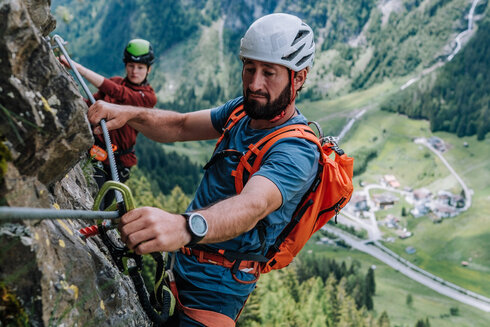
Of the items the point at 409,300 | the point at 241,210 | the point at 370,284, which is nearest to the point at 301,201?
the point at 241,210

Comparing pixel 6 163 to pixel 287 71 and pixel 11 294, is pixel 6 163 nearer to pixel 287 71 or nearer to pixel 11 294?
pixel 11 294

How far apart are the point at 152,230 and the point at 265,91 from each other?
2095 mm

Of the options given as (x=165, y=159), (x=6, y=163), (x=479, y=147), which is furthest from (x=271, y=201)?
(x=479, y=147)

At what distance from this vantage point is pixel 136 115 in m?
4.95

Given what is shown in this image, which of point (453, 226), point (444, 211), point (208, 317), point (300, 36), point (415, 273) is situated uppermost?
point (300, 36)

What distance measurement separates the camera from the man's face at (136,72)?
27.8 feet

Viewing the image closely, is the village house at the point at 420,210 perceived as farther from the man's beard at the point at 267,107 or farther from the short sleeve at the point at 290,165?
the short sleeve at the point at 290,165

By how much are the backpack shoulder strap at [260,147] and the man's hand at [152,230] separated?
135 centimetres

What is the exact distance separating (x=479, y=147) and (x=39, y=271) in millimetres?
222915

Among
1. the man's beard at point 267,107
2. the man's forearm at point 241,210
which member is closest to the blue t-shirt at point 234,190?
the man's beard at point 267,107

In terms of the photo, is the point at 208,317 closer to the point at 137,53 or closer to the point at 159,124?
the point at 159,124

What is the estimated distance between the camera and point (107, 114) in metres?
4.45

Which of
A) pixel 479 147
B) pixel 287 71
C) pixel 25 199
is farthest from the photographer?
pixel 479 147

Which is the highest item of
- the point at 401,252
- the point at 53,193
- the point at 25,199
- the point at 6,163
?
the point at 6,163
